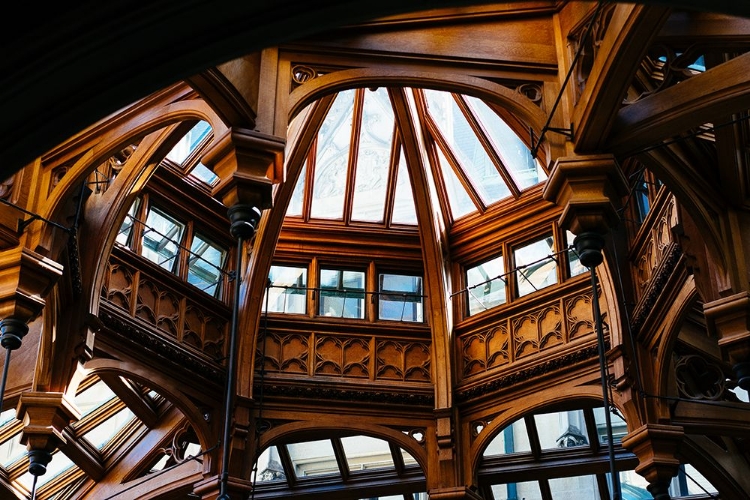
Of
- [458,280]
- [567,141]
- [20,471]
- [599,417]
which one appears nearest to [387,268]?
[458,280]

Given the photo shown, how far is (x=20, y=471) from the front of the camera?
463 inches

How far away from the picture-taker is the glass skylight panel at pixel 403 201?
12320 millimetres

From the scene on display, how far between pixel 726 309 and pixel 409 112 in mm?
4202

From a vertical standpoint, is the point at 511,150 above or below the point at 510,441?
above

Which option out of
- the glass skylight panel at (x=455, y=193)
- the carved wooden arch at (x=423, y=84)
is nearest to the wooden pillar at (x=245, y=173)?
the carved wooden arch at (x=423, y=84)

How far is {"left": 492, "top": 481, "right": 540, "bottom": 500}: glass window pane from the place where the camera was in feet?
40.4

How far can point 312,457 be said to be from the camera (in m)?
12.2

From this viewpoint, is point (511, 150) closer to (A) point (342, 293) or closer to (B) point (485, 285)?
(B) point (485, 285)

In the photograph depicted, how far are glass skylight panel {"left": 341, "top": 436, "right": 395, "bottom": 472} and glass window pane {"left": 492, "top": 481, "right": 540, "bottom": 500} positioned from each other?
1.24m

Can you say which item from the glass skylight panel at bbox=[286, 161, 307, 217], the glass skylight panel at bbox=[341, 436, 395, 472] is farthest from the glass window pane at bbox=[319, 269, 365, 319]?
the glass skylight panel at bbox=[341, 436, 395, 472]

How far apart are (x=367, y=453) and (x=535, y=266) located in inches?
106

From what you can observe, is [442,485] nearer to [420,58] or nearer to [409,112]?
[409,112]

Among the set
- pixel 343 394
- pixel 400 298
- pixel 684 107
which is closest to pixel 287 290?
pixel 400 298

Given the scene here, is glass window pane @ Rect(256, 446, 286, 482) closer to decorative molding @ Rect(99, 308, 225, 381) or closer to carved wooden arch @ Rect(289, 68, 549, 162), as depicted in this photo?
decorative molding @ Rect(99, 308, 225, 381)
